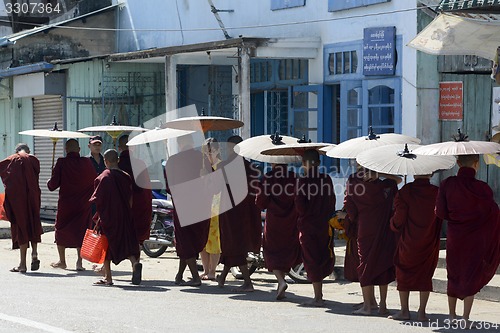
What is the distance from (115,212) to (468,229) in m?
5.06

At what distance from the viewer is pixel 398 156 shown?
418 inches

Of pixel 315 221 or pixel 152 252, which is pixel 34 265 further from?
pixel 315 221

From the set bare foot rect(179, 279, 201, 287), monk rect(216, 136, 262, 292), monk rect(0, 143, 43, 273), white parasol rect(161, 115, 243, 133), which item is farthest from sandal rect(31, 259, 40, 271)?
monk rect(216, 136, 262, 292)

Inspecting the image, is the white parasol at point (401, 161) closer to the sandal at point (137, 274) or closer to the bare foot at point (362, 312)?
the bare foot at point (362, 312)

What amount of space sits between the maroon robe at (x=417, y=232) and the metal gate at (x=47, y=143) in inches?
559

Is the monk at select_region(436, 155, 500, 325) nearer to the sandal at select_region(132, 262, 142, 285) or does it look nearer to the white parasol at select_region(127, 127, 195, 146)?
the sandal at select_region(132, 262, 142, 285)

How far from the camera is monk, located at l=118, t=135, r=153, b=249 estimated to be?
14727 millimetres

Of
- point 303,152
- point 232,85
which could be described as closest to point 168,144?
point 232,85

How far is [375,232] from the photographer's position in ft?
36.2

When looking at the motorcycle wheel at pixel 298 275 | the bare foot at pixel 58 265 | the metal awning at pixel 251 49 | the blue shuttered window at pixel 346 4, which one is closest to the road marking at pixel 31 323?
the motorcycle wheel at pixel 298 275

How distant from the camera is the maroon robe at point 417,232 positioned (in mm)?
10555

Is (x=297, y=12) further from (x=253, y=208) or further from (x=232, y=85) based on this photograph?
(x=253, y=208)

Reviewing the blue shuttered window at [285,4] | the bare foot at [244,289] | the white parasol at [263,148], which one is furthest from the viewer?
the blue shuttered window at [285,4]

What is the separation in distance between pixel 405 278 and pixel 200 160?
12.8 feet
